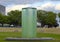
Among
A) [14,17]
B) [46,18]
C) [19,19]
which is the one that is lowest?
[19,19]

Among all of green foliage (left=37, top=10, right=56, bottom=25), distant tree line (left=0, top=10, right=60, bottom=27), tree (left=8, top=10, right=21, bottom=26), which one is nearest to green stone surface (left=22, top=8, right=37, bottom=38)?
green foliage (left=37, top=10, right=56, bottom=25)

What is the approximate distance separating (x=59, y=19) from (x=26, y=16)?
3388 inches

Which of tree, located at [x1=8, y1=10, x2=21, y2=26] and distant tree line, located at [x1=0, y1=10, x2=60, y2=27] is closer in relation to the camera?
distant tree line, located at [x1=0, y1=10, x2=60, y2=27]

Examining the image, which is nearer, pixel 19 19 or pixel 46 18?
pixel 46 18

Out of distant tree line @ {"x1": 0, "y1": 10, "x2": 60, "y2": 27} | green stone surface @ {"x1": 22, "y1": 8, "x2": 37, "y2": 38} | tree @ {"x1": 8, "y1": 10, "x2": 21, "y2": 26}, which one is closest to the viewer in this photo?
green stone surface @ {"x1": 22, "y1": 8, "x2": 37, "y2": 38}

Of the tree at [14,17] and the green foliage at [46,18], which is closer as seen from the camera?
the green foliage at [46,18]

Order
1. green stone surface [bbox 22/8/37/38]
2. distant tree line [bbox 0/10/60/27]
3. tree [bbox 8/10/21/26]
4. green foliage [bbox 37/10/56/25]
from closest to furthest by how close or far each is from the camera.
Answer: green stone surface [bbox 22/8/37/38]
green foliage [bbox 37/10/56/25]
distant tree line [bbox 0/10/60/27]
tree [bbox 8/10/21/26]

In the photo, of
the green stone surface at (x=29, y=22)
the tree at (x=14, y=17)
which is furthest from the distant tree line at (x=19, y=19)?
the green stone surface at (x=29, y=22)

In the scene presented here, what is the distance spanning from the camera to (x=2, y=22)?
272 feet

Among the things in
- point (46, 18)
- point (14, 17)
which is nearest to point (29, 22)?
point (46, 18)

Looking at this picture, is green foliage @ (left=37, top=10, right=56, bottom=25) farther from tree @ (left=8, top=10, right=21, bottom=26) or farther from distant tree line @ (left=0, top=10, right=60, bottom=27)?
tree @ (left=8, top=10, right=21, bottom=26)

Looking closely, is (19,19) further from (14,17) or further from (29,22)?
(29,22)

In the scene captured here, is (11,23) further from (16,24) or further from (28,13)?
(28,13)

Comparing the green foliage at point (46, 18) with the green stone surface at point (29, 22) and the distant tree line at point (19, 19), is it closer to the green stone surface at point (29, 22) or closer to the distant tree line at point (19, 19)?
the distant tree line at point (19, 19)
